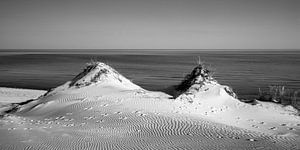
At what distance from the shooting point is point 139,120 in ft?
34.6

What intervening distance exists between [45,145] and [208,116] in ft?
21.8

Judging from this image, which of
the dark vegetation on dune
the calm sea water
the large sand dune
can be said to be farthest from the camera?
the calm sea water

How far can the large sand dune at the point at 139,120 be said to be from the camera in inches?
316

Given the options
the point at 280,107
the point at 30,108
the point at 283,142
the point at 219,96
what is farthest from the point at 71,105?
the point at 280,107

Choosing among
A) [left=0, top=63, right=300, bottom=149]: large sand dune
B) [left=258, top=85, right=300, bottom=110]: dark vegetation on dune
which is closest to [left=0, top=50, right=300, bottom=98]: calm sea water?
[left=258, top=85, right=300, bottom=110]: dark vegetation on dune

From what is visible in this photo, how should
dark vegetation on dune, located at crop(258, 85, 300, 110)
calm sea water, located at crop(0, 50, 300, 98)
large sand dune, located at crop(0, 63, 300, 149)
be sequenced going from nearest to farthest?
large sand dune, located at crop(0, 63, 300, 149)
dark vegetation on dune, located at crop(258, 85, 300, 110)
calm sea water, located at crop(0, 50, 300, 98)

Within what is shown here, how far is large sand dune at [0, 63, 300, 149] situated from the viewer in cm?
802

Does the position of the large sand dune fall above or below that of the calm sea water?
above

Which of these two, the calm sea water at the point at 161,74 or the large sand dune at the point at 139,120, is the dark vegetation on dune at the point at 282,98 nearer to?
the large sand dune at the point at 139,120

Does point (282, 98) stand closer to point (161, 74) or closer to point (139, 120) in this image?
point (139, 120)

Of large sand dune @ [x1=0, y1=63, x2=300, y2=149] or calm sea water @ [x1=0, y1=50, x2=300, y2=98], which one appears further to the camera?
calm sea water @ [x1=0, y1=50, x2=300, y2=98]

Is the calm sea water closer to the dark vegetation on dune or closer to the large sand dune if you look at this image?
the dark vegetation on dune

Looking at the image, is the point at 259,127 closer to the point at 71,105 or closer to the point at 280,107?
the point at 280,107

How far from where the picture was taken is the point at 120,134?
29.8 ft
